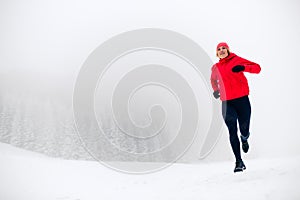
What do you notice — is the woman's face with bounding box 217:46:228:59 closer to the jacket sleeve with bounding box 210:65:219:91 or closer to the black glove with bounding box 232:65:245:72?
the jacket sleeve with bounding box 210:65:219:91

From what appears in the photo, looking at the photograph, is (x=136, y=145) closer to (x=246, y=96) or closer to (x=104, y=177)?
(x=104, y=177)

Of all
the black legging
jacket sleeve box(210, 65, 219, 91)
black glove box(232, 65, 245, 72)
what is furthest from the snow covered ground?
black glove box(232, 65, 245, 72)

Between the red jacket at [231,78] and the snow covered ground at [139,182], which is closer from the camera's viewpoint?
the snow covered ground at [139,182]

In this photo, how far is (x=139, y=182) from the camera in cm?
1016

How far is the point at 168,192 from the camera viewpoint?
302 inches

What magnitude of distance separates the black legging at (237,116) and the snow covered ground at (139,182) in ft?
3.42

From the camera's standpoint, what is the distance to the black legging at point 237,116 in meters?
7.46

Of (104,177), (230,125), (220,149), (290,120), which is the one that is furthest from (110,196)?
(290,120)

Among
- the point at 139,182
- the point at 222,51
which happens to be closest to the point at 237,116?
the point at 222,51

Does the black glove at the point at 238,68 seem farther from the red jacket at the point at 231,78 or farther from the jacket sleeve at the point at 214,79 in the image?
the jacket sleeve at the point at 214,79

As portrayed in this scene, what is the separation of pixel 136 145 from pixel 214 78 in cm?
2671

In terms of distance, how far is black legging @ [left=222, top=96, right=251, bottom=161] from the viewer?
7457 millimetres

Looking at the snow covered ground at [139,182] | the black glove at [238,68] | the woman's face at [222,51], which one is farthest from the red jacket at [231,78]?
the snow covered ground at [139,182]

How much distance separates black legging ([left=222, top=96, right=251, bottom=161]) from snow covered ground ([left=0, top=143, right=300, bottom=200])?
41.0 inches
